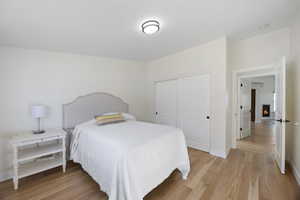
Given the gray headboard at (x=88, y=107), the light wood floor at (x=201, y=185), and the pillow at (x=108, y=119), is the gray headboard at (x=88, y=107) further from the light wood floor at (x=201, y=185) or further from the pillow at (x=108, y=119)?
the light wood floor at (x=201, y=185)

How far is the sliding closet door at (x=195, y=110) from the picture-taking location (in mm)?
3096

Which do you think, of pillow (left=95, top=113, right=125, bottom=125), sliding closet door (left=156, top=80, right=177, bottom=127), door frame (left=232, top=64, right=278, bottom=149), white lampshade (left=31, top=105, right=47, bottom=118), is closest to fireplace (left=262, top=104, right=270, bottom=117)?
door frame (left=232, top=64, right=278, bottom=149)

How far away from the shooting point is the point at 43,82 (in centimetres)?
259

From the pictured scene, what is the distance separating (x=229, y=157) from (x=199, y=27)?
105 inches

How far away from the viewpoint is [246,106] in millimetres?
4430

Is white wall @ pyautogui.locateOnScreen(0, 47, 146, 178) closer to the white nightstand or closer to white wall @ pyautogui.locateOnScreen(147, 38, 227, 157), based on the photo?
the white nightstand

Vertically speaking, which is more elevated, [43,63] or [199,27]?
[199,27]

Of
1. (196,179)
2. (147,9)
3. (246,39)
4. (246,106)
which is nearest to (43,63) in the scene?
(147,9)

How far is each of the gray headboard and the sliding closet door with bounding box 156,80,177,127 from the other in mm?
1267

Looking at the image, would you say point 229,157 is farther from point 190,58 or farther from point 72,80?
point 72,80

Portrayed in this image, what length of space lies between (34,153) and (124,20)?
256 centimetres

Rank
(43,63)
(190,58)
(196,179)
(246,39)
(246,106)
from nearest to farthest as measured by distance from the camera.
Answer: (196,179)
(43,63)
(246,39)
(190,58)
(246,106)

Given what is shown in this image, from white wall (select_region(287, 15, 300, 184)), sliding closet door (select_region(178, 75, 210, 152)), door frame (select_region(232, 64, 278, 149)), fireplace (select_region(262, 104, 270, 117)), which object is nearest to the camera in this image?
white wall (select_region(287, 15, 300, 184))

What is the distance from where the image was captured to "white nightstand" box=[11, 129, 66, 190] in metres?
1.94
